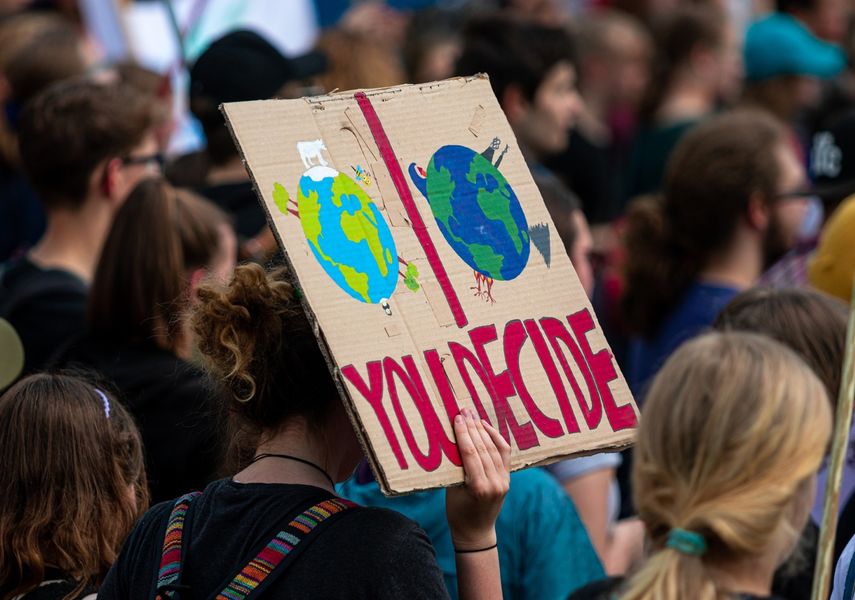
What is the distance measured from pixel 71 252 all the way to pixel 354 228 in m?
2.13

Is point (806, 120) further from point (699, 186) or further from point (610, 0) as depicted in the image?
point (699, 186)

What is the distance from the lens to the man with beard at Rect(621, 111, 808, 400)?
396cm

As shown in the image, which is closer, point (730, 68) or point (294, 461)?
point (294, 461)

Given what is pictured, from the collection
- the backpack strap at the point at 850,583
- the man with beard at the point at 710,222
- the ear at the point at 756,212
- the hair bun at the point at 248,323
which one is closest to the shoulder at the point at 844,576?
the backpack strap at the point at 850,583

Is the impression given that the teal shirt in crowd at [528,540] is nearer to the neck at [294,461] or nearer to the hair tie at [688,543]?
the neck at [294,461]

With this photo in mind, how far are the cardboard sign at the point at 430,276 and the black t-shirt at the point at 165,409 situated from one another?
1.03 metres

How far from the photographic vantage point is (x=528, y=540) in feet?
8.45

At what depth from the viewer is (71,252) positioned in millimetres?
3887

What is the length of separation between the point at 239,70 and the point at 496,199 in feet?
7.39

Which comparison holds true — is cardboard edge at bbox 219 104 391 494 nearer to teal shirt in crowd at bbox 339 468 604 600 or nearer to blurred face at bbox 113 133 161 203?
teal shirt in crowd at bbox 339 468 604 600

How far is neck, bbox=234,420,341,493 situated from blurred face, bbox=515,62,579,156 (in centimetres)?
348

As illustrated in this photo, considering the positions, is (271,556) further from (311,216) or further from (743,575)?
(743,575)

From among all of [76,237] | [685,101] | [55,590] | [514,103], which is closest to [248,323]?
[55,590]

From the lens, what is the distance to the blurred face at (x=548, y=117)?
536cm
